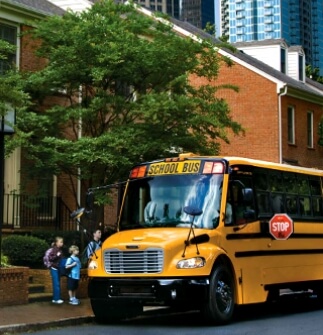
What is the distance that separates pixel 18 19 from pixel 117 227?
9.68m

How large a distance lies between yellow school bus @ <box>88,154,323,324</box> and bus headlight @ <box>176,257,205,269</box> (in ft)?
0.06

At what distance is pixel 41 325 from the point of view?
1273 centimetres

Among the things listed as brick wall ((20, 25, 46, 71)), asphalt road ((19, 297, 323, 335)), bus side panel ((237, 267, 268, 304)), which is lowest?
asphalt road ((19, 297, 323, 335))

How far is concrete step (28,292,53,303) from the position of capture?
15469 millimetres

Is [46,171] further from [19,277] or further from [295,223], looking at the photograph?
[295,223]

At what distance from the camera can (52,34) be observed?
1914cm

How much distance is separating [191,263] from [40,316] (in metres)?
3.13

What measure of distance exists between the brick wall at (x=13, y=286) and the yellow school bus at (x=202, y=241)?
1.83m

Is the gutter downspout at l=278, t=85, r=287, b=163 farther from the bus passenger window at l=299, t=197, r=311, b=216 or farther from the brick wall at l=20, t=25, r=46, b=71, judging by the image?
the bus passenger window at l=299, t=197, r=311, b=216

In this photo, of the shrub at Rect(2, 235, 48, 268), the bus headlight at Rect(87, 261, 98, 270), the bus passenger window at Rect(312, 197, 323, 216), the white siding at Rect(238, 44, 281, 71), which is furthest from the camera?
the white siding at Rect(238, 44, 281, 71)

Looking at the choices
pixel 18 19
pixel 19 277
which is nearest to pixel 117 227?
pixel 19 277

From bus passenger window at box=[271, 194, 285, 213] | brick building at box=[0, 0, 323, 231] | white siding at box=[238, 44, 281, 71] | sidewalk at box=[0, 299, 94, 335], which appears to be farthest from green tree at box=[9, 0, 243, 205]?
white siding at box=[238, 44, 281, 71]

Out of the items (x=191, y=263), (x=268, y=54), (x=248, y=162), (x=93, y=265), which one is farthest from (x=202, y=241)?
(x=268, y=54)

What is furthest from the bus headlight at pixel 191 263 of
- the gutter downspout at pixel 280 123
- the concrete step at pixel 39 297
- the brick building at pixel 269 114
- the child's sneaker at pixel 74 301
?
the gutter downspout at pixel 280 123
